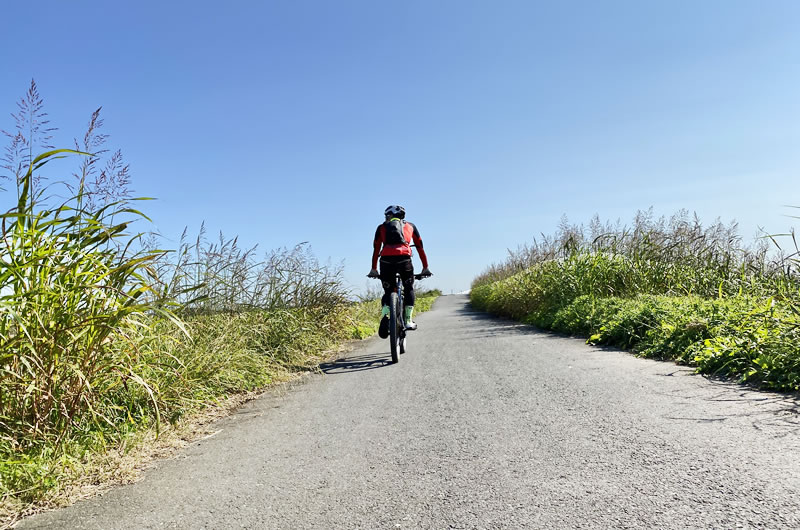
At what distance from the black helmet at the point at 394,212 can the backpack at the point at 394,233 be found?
132 mm

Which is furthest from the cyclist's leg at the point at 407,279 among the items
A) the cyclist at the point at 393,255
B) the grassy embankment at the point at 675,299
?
the grassy embankment at the point at 675,299

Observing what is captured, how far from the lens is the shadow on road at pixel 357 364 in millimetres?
6336

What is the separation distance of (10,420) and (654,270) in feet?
31.6

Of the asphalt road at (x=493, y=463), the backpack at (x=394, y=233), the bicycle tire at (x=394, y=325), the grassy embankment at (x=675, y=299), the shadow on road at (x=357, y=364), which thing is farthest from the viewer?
the backpack at (x=394, y=233)

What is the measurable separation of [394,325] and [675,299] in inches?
161

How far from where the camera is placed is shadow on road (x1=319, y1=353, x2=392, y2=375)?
6336 millimetres

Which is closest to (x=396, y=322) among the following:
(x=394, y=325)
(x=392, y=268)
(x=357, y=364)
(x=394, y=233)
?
(x=394, y=325)

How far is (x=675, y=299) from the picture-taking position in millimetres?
7469

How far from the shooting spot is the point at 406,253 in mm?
7344

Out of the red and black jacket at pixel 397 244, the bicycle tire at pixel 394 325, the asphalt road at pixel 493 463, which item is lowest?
the asphalt road at pixel 493 463

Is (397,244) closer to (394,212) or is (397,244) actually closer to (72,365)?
(394,212)

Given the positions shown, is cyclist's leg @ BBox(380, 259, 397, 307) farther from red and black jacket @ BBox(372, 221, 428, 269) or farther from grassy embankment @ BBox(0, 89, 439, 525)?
grassy embankment @ BBox(0, 89, 439, 525)

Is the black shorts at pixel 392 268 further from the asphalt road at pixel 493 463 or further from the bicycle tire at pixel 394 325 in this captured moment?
the asphalt road at pixel 493 463

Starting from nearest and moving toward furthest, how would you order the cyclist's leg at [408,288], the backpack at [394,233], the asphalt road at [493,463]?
1. the asphalt road at [493,463]
2. the backpack at [394,233]
3. the cyclist's leg at [408,288]
